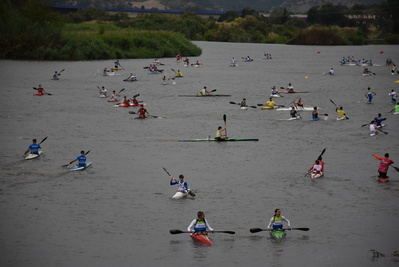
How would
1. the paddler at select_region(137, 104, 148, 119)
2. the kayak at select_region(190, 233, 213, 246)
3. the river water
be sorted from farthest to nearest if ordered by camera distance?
the paddler at select_region(137, 104, 148, 119) < the kayak at select_region(190, 233, 213, 246) < the river water

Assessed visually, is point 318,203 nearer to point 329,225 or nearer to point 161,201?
point 329,225

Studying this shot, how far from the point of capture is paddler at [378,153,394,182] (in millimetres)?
35062

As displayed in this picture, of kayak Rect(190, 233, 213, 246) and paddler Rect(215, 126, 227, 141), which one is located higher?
kayak Rect(190, 233, 213, 246)

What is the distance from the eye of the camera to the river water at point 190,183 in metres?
26.6

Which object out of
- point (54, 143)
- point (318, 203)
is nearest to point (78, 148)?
point (54, 143)

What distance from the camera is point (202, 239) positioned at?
88.5 ft

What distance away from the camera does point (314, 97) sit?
6862cm

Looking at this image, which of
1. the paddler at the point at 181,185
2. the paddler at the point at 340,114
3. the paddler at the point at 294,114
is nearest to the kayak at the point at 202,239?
the paddler at the point at 181,185

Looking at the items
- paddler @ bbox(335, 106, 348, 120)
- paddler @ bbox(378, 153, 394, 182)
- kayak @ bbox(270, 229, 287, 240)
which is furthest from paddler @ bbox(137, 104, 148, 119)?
kayak @ bbox(270, 229, 287, 240)

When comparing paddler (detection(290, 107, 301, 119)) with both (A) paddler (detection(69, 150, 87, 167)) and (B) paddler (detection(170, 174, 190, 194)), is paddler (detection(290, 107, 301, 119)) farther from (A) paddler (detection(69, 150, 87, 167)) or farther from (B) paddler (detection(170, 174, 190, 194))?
(B) paddler (detection(170, 174, 190, 194))

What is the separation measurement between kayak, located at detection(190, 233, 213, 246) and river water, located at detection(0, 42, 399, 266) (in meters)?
0.26

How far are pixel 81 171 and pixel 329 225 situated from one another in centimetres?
1271

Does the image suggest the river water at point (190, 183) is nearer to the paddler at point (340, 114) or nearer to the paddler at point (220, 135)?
the paddler at point (340, 114)

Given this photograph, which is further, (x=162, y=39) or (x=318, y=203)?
(x=162, y=39)
